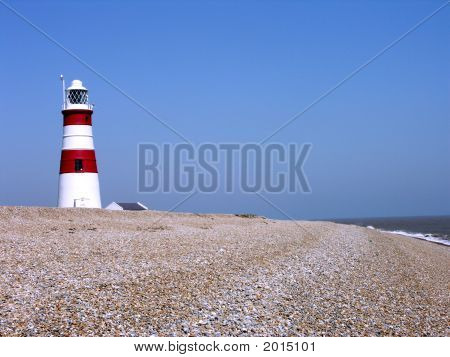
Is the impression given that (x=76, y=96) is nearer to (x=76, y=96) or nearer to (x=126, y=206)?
(x=76, y=96)

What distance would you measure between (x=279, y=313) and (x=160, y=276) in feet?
9.86

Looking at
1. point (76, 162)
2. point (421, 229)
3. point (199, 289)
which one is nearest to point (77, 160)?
point (76, 162)

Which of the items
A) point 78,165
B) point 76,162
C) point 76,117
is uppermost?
point 76,117

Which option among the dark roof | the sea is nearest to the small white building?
the dark roof

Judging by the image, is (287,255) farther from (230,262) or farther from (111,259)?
(111,259)

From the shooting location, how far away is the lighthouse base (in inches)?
1164

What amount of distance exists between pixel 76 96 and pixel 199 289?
22.1 meters

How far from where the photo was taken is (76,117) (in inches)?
1175

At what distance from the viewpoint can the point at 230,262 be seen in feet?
46.5

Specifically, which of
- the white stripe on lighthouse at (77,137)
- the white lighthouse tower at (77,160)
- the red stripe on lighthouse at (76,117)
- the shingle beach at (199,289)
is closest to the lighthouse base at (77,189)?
the white lighthouse tower at (77,160)

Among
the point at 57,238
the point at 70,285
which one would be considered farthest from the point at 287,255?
the point at 70,285

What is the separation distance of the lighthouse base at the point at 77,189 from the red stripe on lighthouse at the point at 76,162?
0.22 metres

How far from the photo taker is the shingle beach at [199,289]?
871cm
